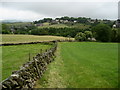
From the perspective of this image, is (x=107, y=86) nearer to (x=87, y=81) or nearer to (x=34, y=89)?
(x=87, y=81)

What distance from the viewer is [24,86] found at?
24.9 feet

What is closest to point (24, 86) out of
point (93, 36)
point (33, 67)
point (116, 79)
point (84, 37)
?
point (33, 67)

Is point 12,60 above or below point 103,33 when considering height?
below

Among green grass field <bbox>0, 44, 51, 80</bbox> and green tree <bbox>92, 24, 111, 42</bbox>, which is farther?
green tree <bbox>92, 24, 111, 42</bbox>

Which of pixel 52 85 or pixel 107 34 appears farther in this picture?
pixel 107 34

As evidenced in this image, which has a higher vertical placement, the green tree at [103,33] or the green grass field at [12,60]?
the green tree at [103,33]

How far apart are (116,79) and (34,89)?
5.92m

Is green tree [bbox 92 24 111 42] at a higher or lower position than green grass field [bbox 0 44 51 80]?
higher

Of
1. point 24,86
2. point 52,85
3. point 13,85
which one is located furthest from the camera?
point 52,85

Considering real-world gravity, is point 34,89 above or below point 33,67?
below

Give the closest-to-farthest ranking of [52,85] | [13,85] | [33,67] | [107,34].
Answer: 1. [13,85]
2. [52,85]
3. [33,67]
4. [107,34]

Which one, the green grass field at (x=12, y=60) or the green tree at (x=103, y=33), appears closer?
the green grass field at (x=12, y=60)

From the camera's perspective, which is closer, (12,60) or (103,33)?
(12,60)

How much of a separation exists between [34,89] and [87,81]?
367cm
